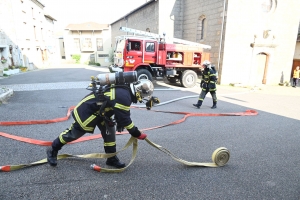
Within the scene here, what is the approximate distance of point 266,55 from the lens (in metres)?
15.3

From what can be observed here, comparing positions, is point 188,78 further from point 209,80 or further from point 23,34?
point 23,34

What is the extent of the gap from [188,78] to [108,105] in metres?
9.53

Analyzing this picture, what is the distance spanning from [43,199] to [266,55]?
16955mm

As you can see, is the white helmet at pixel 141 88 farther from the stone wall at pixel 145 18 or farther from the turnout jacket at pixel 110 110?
the stone wall at pixel 145 18

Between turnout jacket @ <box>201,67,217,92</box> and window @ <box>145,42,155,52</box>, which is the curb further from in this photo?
turnout jacket @ <box>201,67,217,92</box>

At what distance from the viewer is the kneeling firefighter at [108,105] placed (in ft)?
8.70

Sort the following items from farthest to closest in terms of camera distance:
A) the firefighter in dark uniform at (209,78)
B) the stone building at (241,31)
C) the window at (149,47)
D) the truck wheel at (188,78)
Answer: the stone building at (241,31)
the truck wheel at (188,78)
the window at (149,47)
the firefighter in dark uniform at (209,78)

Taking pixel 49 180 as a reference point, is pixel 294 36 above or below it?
above

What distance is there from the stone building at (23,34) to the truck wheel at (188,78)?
14391mm

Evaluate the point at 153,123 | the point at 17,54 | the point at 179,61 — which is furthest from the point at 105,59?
the point at 153,123

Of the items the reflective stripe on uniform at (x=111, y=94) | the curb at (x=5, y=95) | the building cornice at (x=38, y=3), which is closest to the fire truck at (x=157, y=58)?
the curb at (x=5, y=95)

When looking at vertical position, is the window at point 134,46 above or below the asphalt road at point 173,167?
above

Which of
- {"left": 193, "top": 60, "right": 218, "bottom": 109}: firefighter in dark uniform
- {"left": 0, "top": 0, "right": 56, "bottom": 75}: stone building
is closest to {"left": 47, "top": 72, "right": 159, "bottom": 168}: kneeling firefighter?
{"left": 193, "top": 60, "right": 218, "bottom": 109}: firefighter in dark uniform

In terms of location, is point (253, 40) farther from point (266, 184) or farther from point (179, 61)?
point (266, 184)
